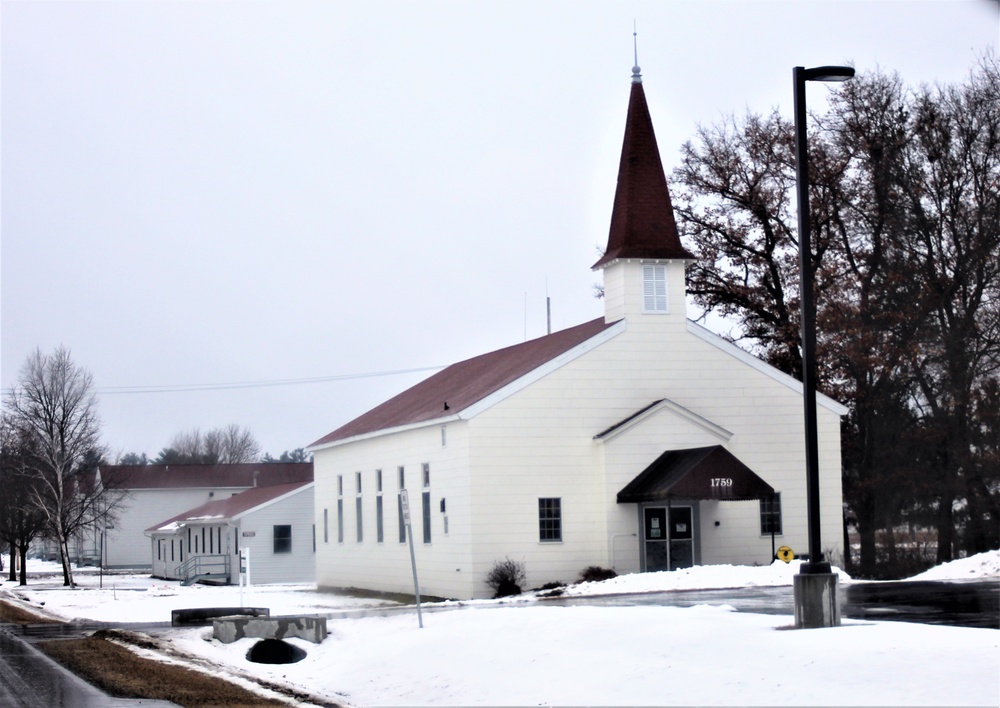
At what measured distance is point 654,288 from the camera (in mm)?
37312

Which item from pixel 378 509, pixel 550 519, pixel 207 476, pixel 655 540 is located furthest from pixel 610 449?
pixel 207 476

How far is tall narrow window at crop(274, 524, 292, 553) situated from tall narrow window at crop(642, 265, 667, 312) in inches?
1242

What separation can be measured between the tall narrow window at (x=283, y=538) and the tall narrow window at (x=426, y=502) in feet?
86.8

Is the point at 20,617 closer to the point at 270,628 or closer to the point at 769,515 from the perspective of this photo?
the point at 270,628

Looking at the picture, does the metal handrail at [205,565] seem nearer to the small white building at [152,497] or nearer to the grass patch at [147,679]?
the small white building at [152,497]

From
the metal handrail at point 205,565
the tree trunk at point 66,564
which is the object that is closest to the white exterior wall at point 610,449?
the metal handrail at point 205,565

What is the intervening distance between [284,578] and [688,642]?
48.7 meters

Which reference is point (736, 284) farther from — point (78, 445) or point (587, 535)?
point (78, 445)

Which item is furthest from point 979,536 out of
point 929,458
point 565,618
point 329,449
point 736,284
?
point 565,618

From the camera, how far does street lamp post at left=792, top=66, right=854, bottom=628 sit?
16766mm

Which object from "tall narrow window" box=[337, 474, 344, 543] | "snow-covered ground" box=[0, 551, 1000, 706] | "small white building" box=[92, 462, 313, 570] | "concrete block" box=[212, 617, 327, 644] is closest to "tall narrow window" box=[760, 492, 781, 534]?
"snow-covered ground" box=[0, 551, 1000, 706]

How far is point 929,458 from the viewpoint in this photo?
146 feet

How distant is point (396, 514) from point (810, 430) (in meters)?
24.4

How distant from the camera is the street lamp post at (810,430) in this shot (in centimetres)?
1677
